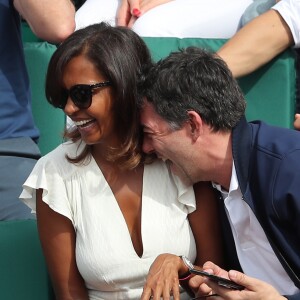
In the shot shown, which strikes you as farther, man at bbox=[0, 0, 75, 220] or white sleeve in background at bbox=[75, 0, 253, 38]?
white sleeve in background at bbox=[75, 0, 253, 38]

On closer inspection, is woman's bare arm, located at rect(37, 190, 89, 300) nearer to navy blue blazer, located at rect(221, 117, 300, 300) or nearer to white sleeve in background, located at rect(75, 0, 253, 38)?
navy blue blazer, located at rect(221, 117, 300, 300)

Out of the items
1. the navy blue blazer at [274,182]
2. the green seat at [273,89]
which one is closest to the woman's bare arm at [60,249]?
the navy blue blazer at [274,182]

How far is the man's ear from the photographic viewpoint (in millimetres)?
2148

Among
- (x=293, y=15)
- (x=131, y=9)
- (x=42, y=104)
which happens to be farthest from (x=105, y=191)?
(x=131, y=9)

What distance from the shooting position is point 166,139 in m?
2.21

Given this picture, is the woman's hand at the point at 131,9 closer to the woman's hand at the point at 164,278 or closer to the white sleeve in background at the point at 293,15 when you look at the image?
the white sleeve in background at the point at 293,15

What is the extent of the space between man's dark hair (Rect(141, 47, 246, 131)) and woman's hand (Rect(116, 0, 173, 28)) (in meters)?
1.13

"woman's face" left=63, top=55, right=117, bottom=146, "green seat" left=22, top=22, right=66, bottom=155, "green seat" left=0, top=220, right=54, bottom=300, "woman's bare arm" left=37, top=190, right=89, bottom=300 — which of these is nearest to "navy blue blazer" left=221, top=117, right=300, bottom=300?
"woman's face" left=63, top=55, right=117, bottom=146

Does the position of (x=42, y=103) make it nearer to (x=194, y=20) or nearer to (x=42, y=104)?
(x=42, y=104)

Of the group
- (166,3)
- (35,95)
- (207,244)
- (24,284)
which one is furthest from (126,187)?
(166,3)

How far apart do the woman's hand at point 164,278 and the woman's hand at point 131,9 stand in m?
1.36

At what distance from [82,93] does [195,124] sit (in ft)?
1.05

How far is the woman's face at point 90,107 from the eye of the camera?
222 cm

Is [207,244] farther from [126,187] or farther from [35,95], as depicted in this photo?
[35,95]
